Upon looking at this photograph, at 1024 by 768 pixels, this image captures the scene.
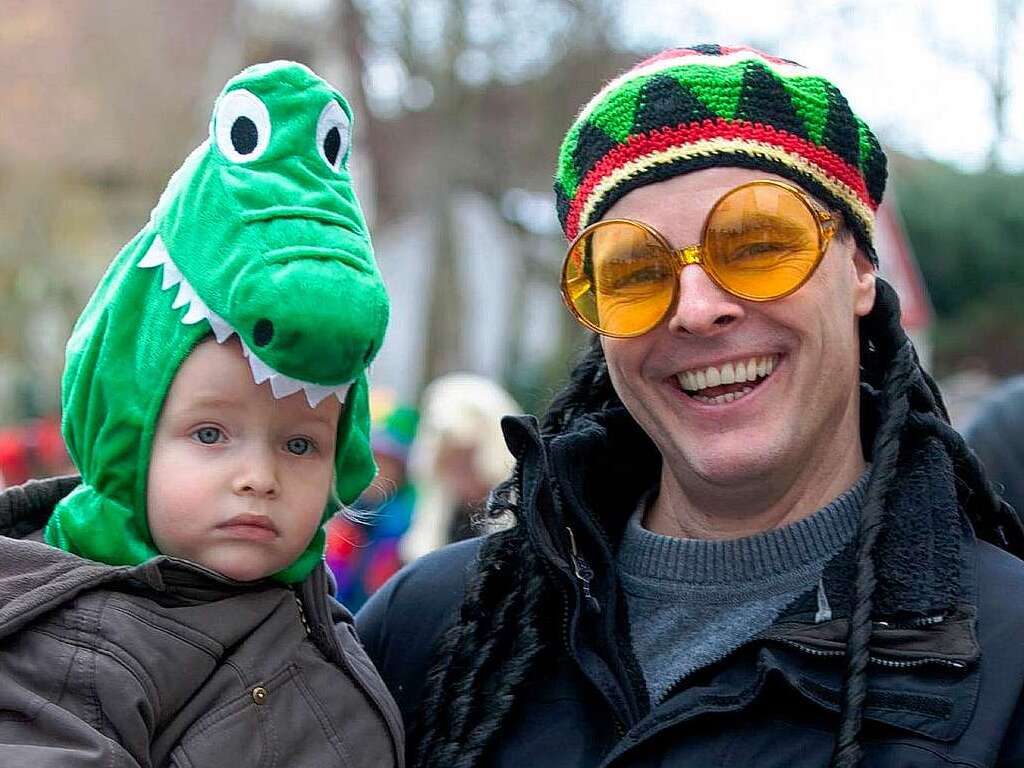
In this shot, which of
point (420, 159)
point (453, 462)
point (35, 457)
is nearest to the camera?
point (453, 462)

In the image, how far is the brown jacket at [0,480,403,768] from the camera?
6.62ft

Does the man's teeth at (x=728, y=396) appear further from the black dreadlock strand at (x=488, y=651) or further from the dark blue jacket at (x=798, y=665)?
the black dreadlock strand at (x=488, y=651)

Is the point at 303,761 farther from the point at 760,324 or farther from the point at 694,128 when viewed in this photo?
the point at 694,128

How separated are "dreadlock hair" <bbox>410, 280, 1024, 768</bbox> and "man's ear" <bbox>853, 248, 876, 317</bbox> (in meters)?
0.04

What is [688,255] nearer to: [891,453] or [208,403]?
[891,453]

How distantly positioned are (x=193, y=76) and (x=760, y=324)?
2115cm

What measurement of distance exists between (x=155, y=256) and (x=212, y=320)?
0.18 metres

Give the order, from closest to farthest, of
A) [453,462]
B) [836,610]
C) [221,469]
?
[836,610] → [221,469] → [453,462]

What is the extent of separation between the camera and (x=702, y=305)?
224 centimetres

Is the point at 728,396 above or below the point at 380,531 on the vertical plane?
above

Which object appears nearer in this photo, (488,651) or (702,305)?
(702,305)

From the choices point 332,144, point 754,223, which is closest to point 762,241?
point 754,223

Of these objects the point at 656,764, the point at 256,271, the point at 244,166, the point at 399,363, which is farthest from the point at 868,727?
the point at 399,363

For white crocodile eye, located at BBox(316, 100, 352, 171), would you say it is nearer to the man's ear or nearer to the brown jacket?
the brown jacket
